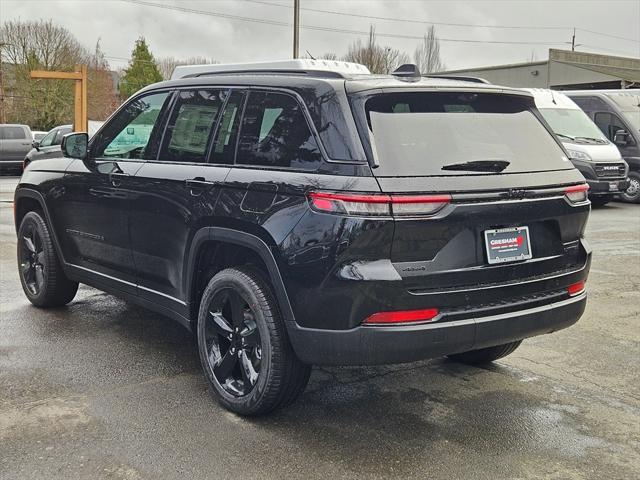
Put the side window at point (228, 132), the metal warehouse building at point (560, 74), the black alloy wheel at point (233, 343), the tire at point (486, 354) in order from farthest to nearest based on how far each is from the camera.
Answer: the metal warehouse building at point (560, 74) → the tire at point (486, 354) → the side window at point (228, 132) → the black alloy wheel at point (233, 343)

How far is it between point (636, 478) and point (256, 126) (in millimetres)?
2502

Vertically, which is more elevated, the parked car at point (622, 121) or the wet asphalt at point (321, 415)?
the parked car at point (622, 121)

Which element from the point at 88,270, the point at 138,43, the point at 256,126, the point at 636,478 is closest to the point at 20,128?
the point at 88,270

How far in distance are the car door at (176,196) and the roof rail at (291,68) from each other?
18.3 inches

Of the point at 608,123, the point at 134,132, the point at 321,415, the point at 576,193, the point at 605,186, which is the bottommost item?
the point at 321,415

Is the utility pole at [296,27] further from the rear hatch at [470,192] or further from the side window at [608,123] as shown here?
the rear hatch at [470,192]

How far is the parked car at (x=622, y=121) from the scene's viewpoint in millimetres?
15484

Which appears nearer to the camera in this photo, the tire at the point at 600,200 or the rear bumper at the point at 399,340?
the rear bumper at the point at 399,340

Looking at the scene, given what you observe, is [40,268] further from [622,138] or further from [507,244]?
[622,138]

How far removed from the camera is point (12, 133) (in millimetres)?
25188

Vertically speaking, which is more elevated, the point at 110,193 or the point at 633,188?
the point at 110,193

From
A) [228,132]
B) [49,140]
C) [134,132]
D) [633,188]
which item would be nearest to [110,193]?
[134,132]

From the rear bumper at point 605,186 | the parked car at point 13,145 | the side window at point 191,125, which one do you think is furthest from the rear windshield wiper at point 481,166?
the parked car at point 13,145

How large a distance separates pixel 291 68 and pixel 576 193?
2251 mm
